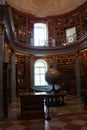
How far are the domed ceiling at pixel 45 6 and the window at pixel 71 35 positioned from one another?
1822 millimetres

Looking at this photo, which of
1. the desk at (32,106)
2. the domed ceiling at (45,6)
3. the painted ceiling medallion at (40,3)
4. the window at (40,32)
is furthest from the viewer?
the painted ceiling medallion at (40,3)

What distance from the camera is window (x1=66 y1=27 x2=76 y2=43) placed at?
15.5 m

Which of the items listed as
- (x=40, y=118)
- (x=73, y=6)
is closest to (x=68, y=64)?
(x=73, y=6)

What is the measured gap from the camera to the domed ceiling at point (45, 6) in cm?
1644

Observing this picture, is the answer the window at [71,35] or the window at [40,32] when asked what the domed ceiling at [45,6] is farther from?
the window at [71,35]

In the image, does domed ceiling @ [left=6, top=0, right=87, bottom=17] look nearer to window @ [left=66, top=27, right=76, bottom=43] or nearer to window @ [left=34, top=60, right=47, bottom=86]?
window @ [left=66, top=27, right=76, bottom=43]

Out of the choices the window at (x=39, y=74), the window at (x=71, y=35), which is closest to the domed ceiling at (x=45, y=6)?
the window at (x=71, y=35)

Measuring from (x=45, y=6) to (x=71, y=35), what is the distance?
4.19m

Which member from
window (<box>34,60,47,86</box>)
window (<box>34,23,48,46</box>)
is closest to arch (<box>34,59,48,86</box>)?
window (<box>34,60,47,86</box>)

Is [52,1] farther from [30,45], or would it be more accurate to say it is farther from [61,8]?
[30,45]

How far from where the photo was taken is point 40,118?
638 centimetres

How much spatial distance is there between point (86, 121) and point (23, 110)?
2.16 metres

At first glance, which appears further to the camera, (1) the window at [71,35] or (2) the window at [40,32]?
(2) the window at [40,32]

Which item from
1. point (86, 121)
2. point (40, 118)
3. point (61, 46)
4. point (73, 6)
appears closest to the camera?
point (86, 121)
